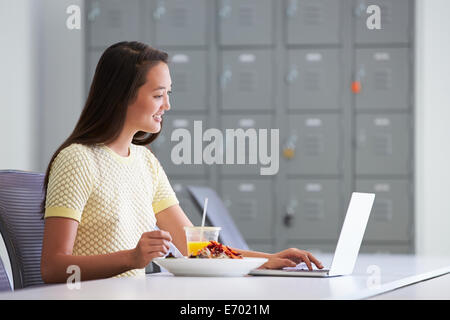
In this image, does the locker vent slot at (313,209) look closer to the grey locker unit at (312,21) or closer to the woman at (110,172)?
the grey locker unit at (312,21)

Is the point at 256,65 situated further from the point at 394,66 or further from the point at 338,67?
the point at 394,66

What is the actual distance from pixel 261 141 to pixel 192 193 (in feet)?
5.69

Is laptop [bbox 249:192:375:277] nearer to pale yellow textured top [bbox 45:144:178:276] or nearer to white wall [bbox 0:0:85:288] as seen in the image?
pale yellow textured top [bbox 45:144:178:276]

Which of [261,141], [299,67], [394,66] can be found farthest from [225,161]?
[394,66]

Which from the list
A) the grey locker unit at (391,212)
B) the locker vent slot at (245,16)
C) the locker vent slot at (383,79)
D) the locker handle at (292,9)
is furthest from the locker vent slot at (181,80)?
the grey locker unit at (391,212)

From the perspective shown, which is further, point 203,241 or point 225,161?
point 225,161

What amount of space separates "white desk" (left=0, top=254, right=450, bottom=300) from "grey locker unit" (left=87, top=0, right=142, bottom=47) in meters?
3.32

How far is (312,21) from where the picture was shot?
4488 millimetres

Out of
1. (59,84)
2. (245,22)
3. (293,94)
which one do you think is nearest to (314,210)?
(293,94)

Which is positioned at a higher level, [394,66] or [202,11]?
[202,11]

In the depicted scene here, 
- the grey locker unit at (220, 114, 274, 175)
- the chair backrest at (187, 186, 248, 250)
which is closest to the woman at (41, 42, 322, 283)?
the chair backrest at (187, 186, 248, 250)

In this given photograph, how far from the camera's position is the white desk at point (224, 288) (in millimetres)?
1058

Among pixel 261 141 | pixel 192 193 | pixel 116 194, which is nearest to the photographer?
pixel 116 194

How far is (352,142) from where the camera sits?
445cm
